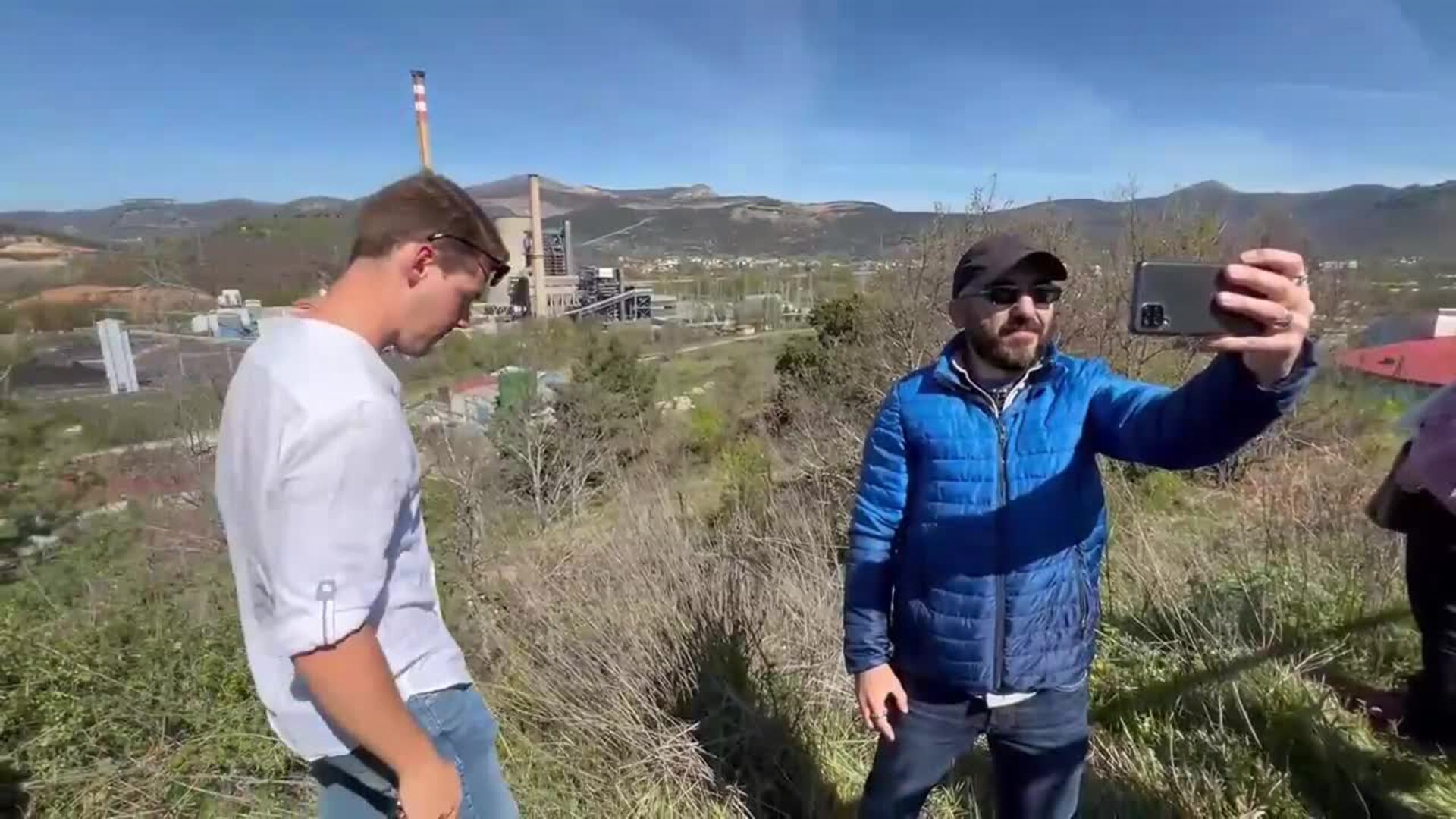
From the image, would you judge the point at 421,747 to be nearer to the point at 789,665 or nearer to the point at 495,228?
the point at 495,228

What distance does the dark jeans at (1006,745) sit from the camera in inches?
61.2

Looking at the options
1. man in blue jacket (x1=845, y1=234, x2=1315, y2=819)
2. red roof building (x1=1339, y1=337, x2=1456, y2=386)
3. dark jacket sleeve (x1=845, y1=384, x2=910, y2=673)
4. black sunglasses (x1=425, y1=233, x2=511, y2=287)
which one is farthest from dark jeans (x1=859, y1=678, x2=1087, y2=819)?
red roof building (x1=1339, y1=337, x2=1456, y2=386)

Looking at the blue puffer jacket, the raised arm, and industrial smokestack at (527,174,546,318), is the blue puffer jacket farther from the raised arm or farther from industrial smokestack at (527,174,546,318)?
industrial smokestack at (527,174,546,318)

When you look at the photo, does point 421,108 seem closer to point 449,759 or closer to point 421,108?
point 421,108

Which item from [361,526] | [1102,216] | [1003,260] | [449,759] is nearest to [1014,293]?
[1003,260]

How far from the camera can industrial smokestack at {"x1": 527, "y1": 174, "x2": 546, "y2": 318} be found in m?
31.8

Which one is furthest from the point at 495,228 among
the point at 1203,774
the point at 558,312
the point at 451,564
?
the point at 558,312

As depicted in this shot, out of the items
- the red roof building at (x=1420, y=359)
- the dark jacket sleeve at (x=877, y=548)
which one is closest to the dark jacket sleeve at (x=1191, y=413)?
the dark jacket sleeve at (x=877, y=548)

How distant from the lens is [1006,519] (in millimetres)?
1504

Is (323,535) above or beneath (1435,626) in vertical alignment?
above

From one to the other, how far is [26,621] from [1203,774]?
4287 mm

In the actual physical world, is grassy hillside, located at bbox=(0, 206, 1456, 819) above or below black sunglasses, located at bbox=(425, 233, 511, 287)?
below

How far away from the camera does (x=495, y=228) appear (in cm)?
122

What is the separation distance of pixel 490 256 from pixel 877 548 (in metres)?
1.02
